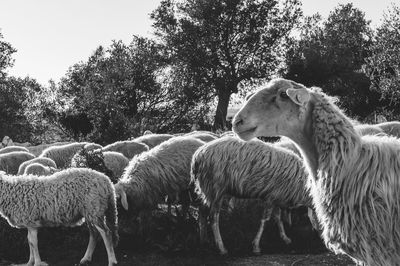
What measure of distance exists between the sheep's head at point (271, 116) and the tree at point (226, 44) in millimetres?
29955

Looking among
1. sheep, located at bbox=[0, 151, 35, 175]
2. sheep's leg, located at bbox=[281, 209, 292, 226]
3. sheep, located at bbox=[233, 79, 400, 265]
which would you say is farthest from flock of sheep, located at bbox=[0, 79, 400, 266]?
sheep, located at bbox=[0, 151, 35, 175]

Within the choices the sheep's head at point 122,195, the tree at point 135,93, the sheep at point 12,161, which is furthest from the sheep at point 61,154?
the tree at point 135,93

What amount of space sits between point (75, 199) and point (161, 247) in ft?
5.42

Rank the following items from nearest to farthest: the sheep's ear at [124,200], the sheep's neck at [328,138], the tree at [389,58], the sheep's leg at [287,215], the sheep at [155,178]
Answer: the sheep's neck at [328,138], the sheep's ear at [124,200], the sheep at [155,178], the sheep's leg at [287,215], the tree at [389,58]

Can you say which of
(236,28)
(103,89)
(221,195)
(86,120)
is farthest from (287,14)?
(221,195)

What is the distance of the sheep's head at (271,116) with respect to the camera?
5370 mm

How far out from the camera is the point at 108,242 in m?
8.80

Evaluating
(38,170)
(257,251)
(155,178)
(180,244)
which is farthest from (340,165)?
(38,170)

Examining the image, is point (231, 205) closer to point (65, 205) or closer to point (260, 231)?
point (260, 231)

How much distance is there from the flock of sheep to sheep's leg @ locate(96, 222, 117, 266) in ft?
0.05

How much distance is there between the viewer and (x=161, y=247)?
9.44m

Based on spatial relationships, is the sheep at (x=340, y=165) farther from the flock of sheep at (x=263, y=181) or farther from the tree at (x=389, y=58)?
the tree at (x=389, y=58)

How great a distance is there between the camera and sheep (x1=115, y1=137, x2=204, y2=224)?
9.96 meters

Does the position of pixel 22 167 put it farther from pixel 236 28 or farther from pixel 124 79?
pixel 236 28
